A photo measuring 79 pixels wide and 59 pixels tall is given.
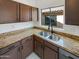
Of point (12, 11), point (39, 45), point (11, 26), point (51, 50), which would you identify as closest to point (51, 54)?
point (51, 50)

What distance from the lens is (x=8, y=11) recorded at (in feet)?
7.37

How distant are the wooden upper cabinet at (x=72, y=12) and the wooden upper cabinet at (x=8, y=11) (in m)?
1.31

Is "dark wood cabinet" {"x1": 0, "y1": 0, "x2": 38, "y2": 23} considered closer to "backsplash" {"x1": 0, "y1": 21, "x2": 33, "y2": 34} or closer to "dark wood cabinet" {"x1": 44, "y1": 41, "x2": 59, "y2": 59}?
"backsplash" {"x1": 0, "y1": 21, "x2": 33, "y2": 34}

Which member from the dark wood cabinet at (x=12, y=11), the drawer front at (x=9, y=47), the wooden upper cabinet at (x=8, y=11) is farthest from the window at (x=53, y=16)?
the drawer front at (x=9, y=47)

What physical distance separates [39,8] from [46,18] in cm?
53

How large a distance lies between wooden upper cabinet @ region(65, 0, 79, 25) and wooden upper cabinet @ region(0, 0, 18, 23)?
1309 mm

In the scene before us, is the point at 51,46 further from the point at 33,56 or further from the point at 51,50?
the point at 33,56

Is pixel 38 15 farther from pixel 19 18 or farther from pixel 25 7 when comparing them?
pixel 19 18

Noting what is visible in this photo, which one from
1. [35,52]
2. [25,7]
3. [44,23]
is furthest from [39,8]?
[35,52]

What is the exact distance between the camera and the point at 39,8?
4016 millimetres

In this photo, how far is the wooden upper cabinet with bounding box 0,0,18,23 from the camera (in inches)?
81.0

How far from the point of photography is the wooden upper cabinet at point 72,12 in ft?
5.83

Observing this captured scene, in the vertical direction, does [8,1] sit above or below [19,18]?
above

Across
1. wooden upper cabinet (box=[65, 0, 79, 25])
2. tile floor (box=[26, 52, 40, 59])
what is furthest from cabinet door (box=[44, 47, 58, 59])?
tile floor (box=[26, 52, 40, 59])
